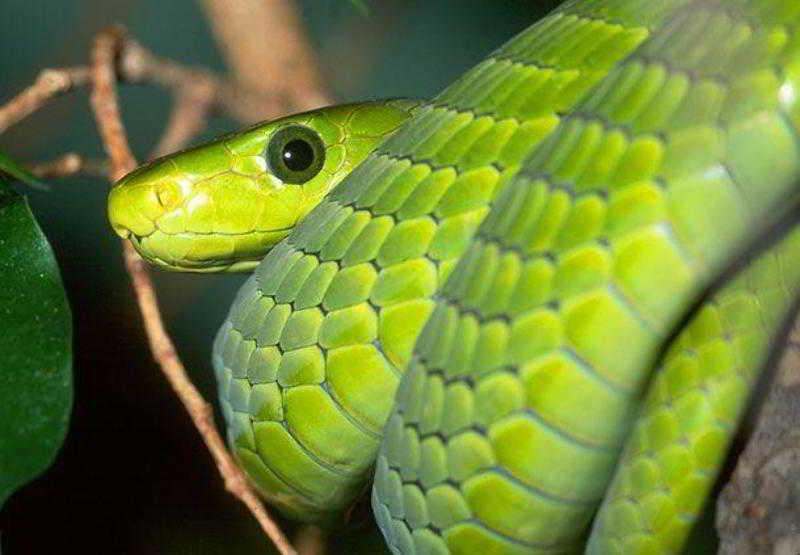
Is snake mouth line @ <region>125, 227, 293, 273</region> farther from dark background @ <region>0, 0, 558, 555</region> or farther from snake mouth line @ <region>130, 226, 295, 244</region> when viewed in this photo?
dark background @ <region>0, 0, 558, 555</region>

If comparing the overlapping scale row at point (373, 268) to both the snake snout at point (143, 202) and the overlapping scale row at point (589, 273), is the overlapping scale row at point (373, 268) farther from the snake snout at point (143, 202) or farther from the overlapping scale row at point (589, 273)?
the snake snout at point (143, 202)

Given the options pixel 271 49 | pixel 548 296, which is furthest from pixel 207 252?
pixel 271 49

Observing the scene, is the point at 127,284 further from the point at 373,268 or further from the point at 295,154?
the point at 373,268

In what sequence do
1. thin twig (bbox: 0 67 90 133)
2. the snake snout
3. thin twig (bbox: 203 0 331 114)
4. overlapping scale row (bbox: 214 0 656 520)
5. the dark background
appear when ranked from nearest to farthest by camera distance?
overlapping scale row (bbox: 214 0 656 520)
the snake snout
thin twig (bbox: 0 67 90 133)
thin twig (bbox: 203 0 331 114)
the dark background

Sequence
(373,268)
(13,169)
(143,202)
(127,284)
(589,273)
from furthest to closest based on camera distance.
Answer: (127,284), (143,202), (13,169), (373,268), (589,273)

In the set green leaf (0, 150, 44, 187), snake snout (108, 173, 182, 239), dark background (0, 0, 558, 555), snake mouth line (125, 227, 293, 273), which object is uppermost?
green leaf (0, 150, 44, 187)


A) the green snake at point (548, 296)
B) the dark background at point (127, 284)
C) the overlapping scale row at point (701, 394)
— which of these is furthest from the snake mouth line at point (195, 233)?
the dark background at point (127, 284)

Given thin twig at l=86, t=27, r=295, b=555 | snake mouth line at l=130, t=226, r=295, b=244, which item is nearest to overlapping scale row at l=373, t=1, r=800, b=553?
thin twig at l=86, t=27, r=295, b=555

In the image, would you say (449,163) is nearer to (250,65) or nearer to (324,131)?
(324,131)
